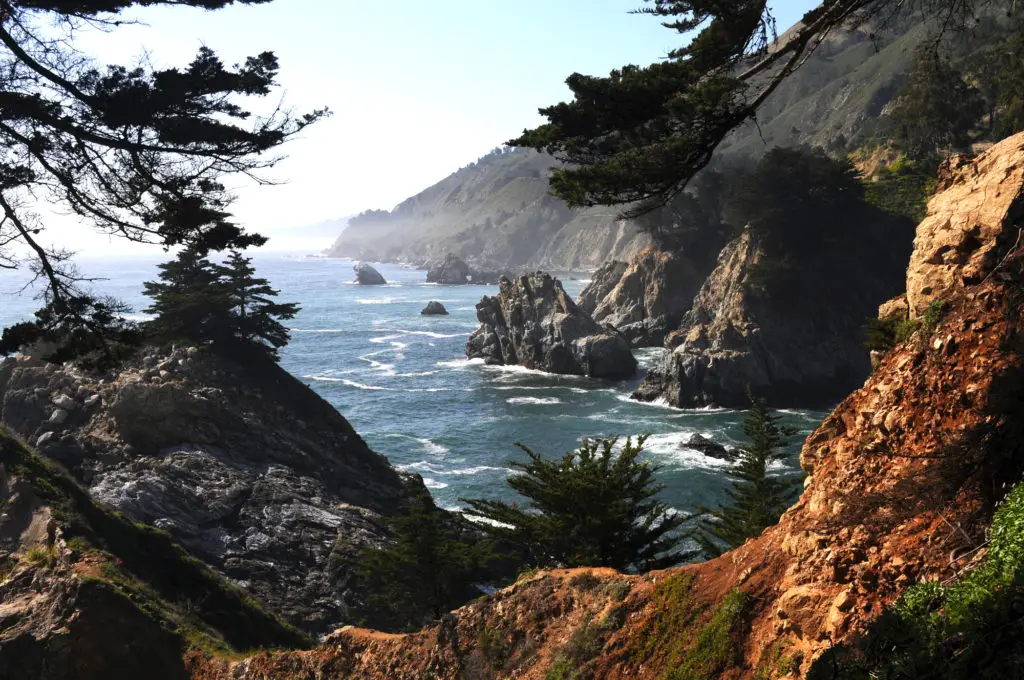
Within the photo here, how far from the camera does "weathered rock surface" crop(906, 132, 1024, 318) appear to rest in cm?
987

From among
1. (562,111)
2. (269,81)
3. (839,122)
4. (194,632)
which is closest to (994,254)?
(562,111)

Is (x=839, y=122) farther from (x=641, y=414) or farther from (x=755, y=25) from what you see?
(x=755, y=25)

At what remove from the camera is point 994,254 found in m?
9.73

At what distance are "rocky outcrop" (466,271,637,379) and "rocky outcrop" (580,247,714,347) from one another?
9626 millimetres

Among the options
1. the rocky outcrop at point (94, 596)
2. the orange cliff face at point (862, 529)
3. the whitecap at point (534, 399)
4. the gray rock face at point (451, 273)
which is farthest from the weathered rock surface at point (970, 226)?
the gray rock face at point (451, 273)

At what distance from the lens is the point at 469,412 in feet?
179

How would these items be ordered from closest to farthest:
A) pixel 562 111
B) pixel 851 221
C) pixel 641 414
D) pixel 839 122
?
pixel 562 111
pixel 641 414
pixel 851 221
pixel 839 122

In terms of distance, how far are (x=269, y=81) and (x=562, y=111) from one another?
200 inches

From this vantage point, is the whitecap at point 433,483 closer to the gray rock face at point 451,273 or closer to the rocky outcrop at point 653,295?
the rocky outcrop at point 653,295

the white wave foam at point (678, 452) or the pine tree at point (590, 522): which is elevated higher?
the pine tree at point (590, 522)

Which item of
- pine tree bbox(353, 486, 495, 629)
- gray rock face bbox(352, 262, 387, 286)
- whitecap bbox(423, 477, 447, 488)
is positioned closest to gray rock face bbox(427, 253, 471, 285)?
gray rock face bbox(352, 262, 387, 286)

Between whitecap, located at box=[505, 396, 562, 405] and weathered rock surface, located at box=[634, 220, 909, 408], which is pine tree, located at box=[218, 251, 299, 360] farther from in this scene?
weathered rock surface, located at box=[634, 220, 909, 408]

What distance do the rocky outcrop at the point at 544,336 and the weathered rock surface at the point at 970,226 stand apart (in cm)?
5080

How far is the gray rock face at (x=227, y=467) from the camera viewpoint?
24.7m
